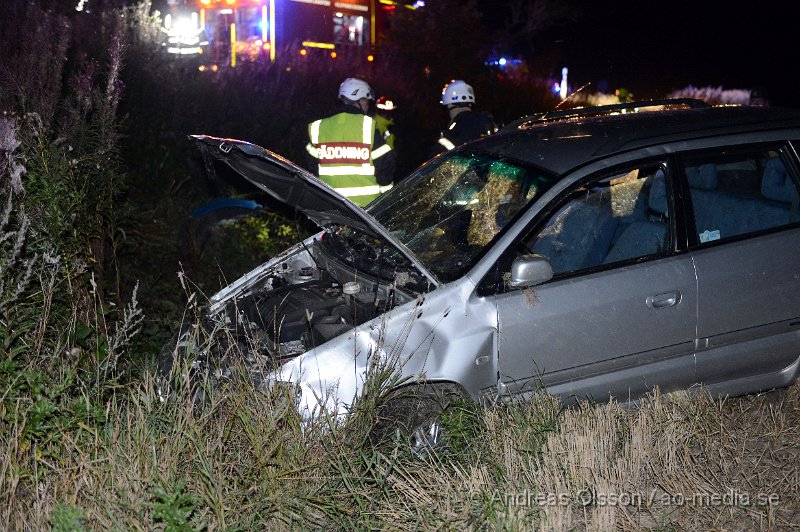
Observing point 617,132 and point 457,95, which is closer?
point 617,132

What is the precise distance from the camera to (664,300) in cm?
441

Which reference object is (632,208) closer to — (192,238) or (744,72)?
(192,238)

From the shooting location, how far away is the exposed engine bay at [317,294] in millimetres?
4148

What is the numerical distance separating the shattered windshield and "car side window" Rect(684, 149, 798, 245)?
0.89 meters

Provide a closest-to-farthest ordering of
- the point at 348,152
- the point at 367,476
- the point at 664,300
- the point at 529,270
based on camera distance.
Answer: the point at 367,476
the point at 529,270
the point at 664,300
the point at 348,152

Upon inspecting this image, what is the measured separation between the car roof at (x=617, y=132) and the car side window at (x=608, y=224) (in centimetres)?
17

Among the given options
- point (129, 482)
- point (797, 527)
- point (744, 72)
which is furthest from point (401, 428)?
point (744, 72)

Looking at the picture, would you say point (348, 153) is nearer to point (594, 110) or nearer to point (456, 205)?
point (594, 110)

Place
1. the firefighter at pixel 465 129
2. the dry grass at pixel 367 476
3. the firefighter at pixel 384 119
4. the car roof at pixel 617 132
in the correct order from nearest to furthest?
1. the dry grass at pixel 367 476
2. the car roof at pixel 617 132
3. the firefighter at pixel 384 119
4. the firefighter at pixel 465 129

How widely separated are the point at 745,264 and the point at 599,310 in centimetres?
90

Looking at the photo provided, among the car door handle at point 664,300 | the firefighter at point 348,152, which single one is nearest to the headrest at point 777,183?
the car door handle at point 664,300

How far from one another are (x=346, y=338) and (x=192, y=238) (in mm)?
4039

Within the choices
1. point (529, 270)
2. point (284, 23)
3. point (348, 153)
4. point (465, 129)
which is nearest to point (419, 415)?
point (529, 270)

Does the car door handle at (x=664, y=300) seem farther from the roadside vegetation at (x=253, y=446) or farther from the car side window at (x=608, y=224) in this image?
the roadside vegetation at (x=253, y=446)
